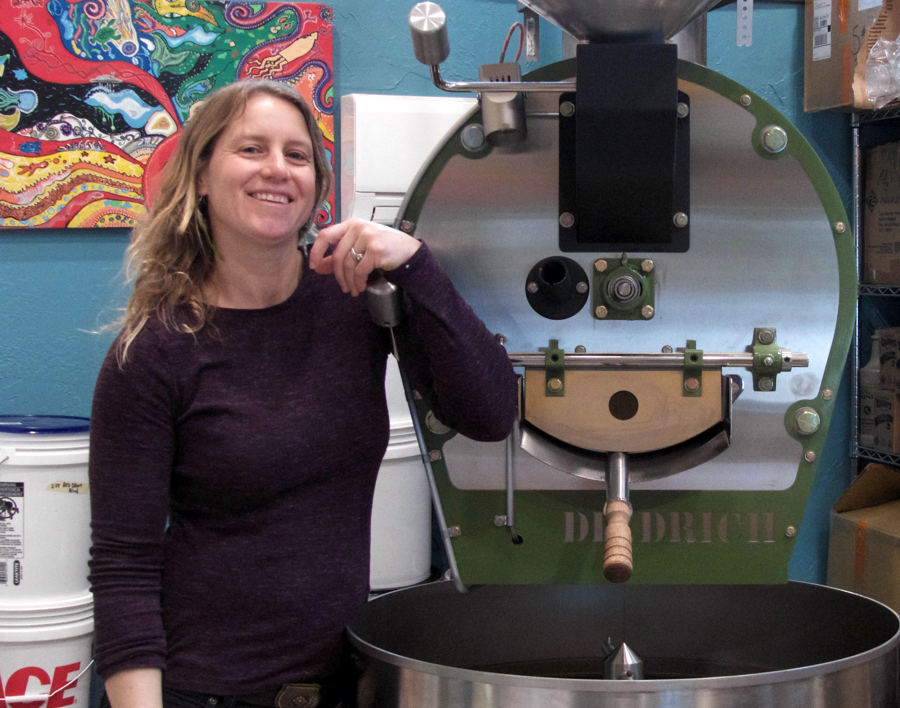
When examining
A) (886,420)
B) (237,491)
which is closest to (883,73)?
(886,420)

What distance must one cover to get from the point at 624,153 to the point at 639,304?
15cm

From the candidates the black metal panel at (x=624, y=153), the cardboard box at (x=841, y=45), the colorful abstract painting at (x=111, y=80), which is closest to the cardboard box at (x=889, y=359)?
the cardboard box at (x=841, y=45)

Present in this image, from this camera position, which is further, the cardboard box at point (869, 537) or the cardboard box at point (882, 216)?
the cardboard box at point (882, 216)

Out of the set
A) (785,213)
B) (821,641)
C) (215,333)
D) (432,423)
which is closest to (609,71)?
(785,213)

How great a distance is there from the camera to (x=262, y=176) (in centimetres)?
102

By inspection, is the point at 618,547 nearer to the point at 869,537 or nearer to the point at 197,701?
the point at 197,701

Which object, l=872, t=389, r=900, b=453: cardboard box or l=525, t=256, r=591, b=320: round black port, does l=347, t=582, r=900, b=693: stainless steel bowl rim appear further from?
l=872, t=389, r=900, b=453: cardboard box

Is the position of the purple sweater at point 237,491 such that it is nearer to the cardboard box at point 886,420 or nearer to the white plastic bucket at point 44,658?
the white plastic bucket at point 44,658

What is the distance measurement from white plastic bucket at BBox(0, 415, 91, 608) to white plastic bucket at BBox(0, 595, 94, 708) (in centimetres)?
5

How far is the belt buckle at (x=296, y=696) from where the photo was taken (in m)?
1.00

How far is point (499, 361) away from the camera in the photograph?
91 centimetres

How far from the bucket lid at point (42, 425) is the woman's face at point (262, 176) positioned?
984mm

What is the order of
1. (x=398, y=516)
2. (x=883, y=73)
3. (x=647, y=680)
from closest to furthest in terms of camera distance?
(x=647, y=680) < (x=398, y=516) < (x=883, y=73)

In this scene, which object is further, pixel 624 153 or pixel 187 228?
pixel 187 228
